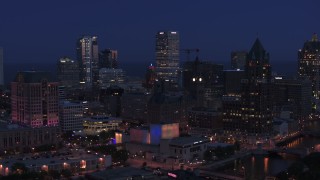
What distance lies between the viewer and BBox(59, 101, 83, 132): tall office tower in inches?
2106

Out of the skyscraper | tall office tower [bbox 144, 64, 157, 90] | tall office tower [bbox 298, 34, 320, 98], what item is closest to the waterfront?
the skyscraper

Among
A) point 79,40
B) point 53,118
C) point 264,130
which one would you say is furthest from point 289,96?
Answer: point 79,40

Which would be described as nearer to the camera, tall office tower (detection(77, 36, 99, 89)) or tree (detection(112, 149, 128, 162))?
tree (detection(112, 149, 128, 162))

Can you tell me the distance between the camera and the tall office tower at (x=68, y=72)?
328ft

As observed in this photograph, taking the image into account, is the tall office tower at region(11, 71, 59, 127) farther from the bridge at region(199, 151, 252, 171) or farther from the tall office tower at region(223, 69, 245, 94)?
the tall office tower at region(223, 69, 245, 94)

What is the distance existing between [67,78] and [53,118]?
167 feet

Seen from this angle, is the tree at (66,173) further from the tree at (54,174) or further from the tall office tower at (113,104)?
the tall office tower at (113,104)

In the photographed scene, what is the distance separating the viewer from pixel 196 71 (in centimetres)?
8269

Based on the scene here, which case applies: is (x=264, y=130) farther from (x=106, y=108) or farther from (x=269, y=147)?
(x=106, y=108)

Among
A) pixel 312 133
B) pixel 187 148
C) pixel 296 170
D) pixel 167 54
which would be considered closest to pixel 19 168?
pixel 187 148

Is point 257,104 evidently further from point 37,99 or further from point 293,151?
point 37,99

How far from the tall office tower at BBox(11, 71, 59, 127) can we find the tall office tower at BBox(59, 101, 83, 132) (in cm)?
279

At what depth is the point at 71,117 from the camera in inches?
2116


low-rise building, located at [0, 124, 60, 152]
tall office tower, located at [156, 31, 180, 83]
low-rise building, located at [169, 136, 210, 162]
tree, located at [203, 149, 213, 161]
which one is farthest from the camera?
tall office tower, located at [156, 31, 180, 83]
